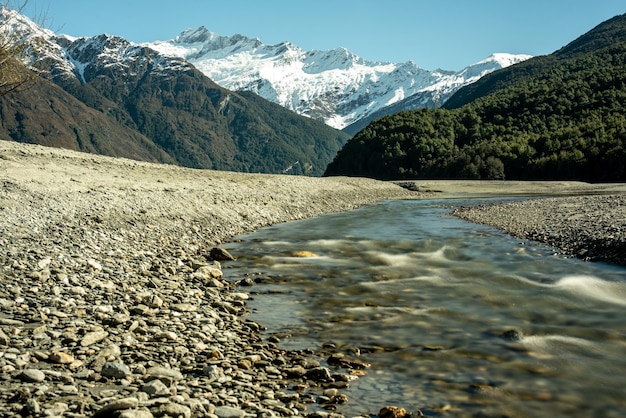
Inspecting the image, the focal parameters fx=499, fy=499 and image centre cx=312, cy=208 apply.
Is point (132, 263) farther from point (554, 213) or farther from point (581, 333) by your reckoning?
point (554, 213)

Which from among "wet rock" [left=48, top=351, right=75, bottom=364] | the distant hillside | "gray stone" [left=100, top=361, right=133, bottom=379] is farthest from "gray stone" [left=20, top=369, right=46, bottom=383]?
the distant hillside

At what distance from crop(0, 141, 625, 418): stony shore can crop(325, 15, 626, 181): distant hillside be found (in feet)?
296

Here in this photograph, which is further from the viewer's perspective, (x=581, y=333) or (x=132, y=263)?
(x=132, y=263)

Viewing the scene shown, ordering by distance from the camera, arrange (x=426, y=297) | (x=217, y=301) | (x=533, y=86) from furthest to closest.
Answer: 1. (x=533, y=86)
2. (x=426, y=297)
3. (x=217, y=301)

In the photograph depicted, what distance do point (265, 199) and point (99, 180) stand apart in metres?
13.1

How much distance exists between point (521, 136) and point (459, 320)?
124m

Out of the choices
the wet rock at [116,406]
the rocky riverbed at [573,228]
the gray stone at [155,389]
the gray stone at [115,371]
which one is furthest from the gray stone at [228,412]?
the rocky riverbed at [573,228]

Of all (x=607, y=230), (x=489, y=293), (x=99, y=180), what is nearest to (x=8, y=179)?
(x=99, y=180)

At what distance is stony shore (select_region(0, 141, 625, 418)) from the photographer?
253 inches

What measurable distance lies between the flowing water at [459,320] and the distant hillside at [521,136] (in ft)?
296

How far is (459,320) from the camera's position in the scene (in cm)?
1160

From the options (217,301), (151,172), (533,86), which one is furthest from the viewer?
(533,86)

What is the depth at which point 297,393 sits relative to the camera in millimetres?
7539

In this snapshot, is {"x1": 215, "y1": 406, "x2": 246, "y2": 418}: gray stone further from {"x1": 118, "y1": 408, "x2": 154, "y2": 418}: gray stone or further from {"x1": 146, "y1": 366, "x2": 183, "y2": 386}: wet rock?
{"x1": 146, "y1": 366, "x2": 183, "y2": 386}: wet rock
